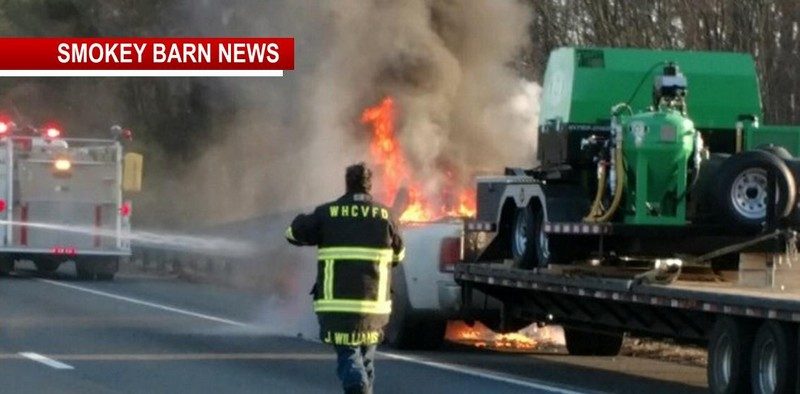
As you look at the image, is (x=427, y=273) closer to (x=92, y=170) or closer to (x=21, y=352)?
(x=21, y=352)

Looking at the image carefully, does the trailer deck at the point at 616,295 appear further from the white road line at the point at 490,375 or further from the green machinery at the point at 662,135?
the white road line at the point at 490,375

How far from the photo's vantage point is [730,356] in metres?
13.2

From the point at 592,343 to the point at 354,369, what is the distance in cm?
812

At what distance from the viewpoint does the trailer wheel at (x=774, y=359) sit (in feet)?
40.7

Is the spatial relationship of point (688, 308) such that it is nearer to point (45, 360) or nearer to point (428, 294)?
point (428, 294)

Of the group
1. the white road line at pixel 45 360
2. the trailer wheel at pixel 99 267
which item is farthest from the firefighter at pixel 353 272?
the trailer wheel at pixel 99 267

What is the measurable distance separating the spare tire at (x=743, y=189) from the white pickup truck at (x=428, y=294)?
3.85 metres

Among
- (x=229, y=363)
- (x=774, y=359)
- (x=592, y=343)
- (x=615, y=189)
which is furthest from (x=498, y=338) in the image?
(x=774, y=359)

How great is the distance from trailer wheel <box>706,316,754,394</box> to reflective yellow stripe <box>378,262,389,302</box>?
302 centimetres

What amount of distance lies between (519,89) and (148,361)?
14.7 metres

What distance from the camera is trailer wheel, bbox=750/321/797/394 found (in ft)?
40.7

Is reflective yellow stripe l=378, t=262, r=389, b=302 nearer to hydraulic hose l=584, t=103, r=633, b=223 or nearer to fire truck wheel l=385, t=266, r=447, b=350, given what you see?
hydraulic hose l=584, t=103, r=633, b=223

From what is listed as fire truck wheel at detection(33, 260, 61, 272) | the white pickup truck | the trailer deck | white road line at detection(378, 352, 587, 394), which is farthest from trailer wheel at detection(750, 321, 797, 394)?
fire truck wheel at detection(33, 260, 61, 272)

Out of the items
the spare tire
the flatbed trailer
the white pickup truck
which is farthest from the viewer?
the white pickup truck
